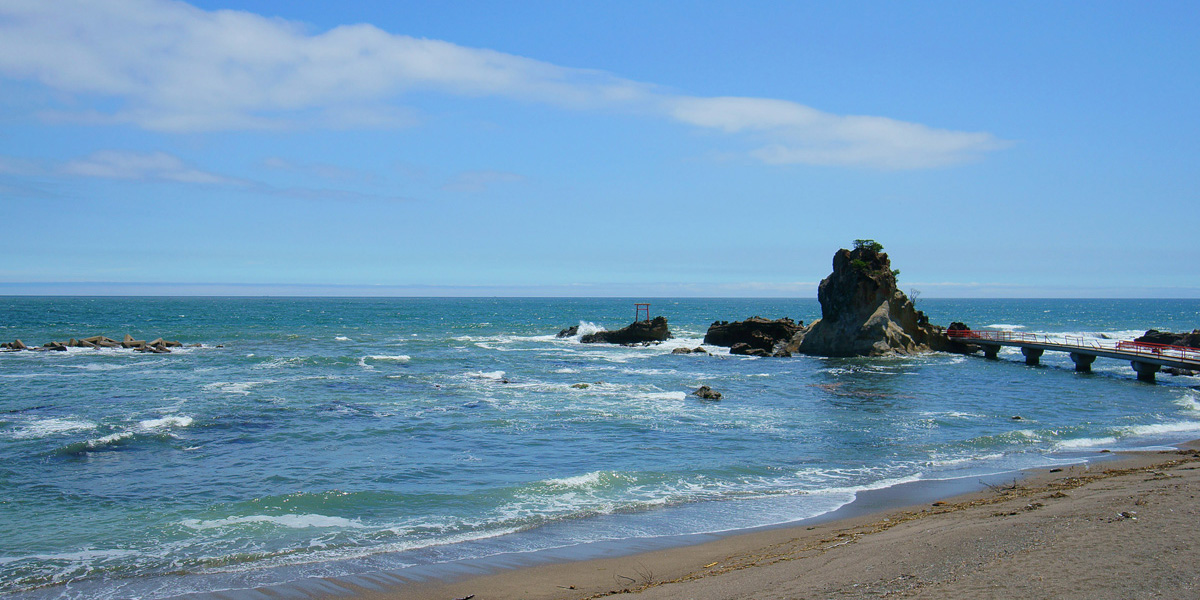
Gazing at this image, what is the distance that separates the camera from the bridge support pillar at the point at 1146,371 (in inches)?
1455

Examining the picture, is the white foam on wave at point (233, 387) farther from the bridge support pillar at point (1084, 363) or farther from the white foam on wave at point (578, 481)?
the bridge support pillar at point (1084, 363)

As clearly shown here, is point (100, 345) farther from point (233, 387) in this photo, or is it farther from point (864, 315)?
point (864, 315)

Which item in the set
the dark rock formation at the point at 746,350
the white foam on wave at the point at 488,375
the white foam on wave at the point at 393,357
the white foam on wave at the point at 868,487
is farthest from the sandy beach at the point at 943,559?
the dark rock formation at the point at 746,350

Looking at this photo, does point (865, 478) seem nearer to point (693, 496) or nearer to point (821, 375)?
point (693, 496)

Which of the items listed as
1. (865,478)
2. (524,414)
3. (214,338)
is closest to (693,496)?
(865,478)

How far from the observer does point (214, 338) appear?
2514 inches

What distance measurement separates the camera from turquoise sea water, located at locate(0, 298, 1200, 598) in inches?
478

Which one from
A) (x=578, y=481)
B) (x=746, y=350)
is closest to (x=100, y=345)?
(x=746, y=350)

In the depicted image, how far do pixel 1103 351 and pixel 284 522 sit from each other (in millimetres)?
43654

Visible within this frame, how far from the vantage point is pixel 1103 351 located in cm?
4078

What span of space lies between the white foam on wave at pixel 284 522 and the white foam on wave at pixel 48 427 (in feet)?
35.7

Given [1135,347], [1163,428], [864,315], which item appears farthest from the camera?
[864,315]

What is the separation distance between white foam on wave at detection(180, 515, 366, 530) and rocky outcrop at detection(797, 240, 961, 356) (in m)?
40.4

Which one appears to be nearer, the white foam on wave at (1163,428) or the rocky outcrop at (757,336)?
the white foam on wave at (1163,428)
